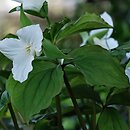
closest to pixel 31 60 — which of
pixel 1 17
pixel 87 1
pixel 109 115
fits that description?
pixel 109 115

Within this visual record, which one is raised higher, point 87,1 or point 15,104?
point 15,104

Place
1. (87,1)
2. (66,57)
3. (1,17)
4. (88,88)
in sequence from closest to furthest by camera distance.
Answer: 1. (66,57)
2. (88,88)
3. (87,1)
4. (1,17)

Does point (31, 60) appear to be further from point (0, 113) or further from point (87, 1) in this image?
point (87, 1)

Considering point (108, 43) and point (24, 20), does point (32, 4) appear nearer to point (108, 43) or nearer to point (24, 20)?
point (24, 20)

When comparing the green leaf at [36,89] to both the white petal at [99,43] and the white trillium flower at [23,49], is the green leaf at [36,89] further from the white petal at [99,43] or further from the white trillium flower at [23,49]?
the white petal at [99,43]

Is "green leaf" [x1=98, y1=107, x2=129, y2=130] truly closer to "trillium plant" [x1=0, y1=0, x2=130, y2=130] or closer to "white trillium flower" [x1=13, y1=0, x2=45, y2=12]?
"trillium plant" [x1=0, y1=0, x2=130, y2=130]
